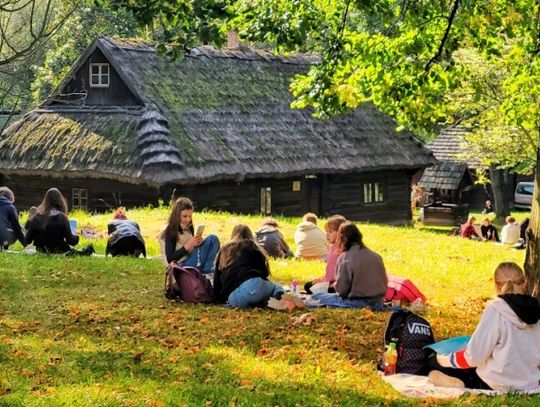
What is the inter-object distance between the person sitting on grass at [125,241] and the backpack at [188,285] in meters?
4.85

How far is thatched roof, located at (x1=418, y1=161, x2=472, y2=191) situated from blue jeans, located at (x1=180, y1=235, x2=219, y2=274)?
121 feet

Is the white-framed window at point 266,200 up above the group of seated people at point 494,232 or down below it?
above

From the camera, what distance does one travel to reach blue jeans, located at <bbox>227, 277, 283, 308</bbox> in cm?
1145

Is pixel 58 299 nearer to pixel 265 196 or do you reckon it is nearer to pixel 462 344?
pixel 462 344

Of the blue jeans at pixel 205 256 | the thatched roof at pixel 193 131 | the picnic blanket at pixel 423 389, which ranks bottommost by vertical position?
the picnic blanket at pixel 423 389

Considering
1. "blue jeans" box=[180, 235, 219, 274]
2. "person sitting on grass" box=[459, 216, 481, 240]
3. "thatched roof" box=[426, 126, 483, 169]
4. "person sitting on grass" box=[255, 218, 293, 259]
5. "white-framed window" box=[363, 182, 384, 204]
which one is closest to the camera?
"blue jeans" box=[180, 235, 219, 274]

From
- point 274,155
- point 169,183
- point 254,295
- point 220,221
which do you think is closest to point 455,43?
point 254,295

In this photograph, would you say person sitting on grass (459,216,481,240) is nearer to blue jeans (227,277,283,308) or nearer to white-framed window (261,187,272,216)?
white-framed window (261,187,272,216)

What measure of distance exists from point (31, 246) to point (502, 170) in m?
35.3

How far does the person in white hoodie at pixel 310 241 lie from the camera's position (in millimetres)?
17656

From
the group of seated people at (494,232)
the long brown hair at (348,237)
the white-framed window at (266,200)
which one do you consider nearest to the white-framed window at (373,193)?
the white-framed window at (266,200)

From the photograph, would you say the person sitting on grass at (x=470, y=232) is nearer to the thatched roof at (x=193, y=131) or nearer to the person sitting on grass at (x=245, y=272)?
the thatched roof at (x=193, y=131)

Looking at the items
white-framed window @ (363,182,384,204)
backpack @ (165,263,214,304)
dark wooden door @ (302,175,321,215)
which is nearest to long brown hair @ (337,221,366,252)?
backpack @ (165,263,214,304)

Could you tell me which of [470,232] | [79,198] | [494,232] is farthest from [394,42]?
[79,198]
